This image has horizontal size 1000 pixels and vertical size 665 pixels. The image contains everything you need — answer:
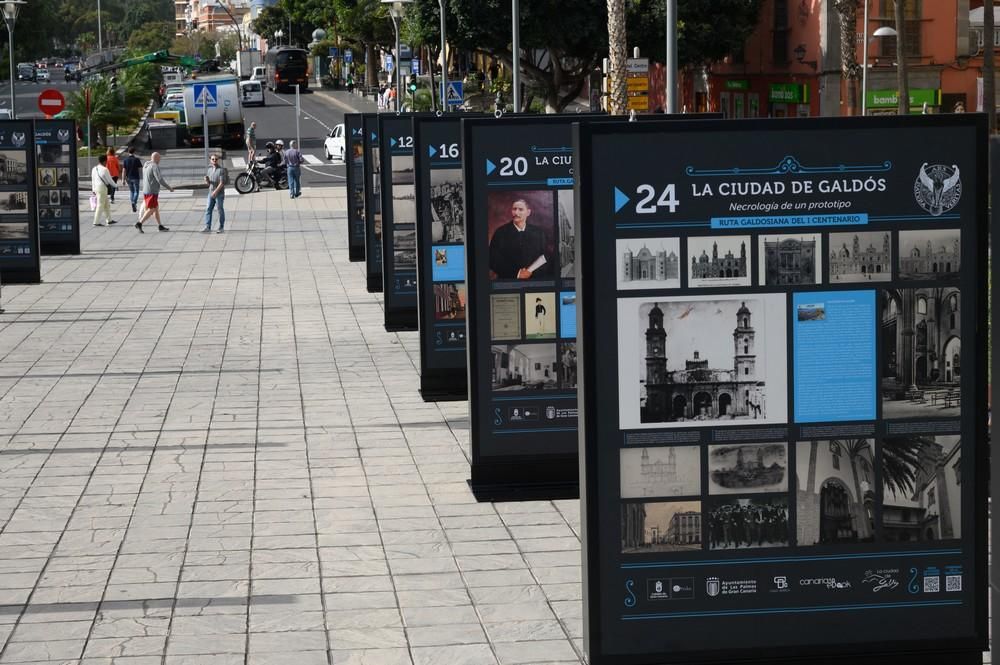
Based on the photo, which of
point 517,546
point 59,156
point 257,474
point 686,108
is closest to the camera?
point 517,546

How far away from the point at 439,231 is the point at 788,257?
23.5ft

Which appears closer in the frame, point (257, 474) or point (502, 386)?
point (502, 386)

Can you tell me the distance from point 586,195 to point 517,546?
3403 millimetres

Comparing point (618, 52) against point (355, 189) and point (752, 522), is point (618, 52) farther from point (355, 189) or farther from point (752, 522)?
point (752, 522)

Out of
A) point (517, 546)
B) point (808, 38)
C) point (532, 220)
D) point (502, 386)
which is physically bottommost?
point (517, 546)

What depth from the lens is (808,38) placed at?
5009cm

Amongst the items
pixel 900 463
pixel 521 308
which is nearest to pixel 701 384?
pixel 900 463

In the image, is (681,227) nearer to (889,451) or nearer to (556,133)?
(889,451)

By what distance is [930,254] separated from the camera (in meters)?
6.16

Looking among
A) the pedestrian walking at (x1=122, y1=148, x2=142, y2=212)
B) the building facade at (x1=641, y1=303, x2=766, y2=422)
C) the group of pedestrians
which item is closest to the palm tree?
the building facade at (x1=641, y1=303, x2=766, y2=422)

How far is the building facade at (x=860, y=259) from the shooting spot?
610cm

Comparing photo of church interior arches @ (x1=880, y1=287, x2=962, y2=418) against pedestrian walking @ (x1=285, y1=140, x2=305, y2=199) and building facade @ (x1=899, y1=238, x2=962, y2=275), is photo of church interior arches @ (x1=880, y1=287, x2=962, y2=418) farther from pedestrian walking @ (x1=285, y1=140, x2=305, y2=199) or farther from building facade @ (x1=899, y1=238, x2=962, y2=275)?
pedestrian walking @ (x1=285, y1=140, x2=305, y2=199)

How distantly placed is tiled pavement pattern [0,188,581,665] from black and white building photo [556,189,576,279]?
4.84ft

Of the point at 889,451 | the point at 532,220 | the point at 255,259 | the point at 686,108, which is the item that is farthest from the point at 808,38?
the point at 889,451
